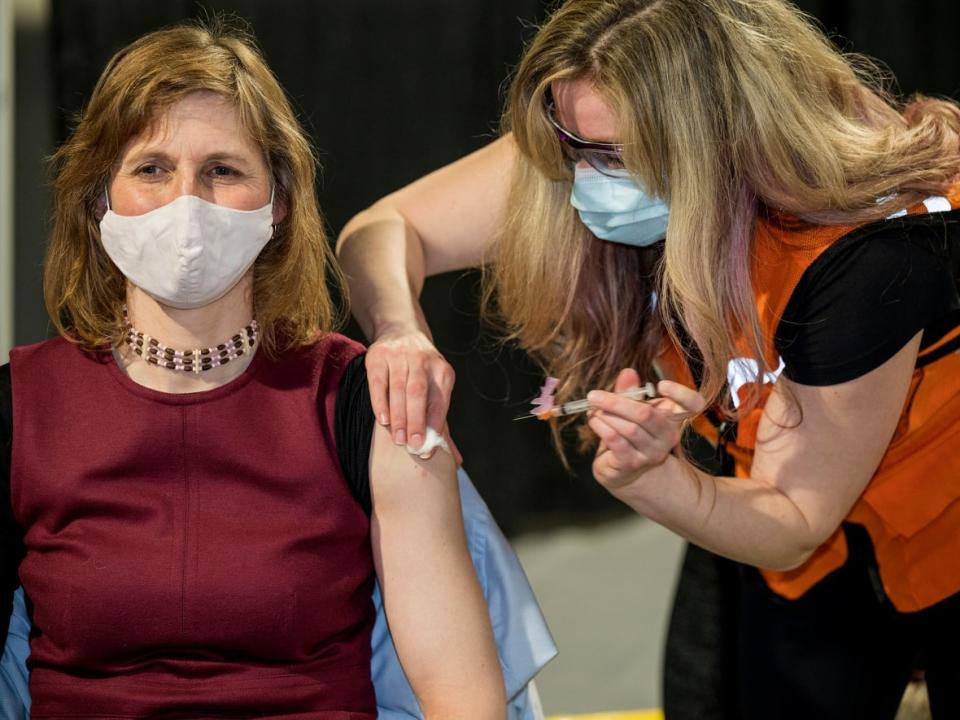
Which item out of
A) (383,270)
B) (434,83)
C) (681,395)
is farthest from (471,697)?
(434,83)

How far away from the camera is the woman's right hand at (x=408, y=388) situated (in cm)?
167

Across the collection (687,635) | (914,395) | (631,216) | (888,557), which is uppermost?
(631,216)

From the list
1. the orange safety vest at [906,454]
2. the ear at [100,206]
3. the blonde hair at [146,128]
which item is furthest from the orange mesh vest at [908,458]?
the ear at [100,206]

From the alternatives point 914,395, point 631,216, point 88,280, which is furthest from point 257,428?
point 914,395

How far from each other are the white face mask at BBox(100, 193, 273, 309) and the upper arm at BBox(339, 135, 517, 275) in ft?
1.45

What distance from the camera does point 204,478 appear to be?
66.4 inches

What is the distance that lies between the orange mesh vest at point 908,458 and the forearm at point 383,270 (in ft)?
1.62

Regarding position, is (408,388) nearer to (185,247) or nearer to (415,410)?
(415,410)

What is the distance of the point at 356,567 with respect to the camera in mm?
1705

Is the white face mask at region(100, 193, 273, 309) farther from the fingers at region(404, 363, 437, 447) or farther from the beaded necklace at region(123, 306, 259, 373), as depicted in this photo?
the fingers at region(404, 363, 437, 447)

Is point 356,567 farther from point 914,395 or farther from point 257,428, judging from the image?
point 914,395

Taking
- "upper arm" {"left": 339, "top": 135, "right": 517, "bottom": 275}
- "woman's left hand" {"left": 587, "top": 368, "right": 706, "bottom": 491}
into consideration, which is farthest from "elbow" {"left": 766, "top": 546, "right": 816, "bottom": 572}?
"upper arm" {"left": 339, "top": 135, "right": 517, "bottom": 275}

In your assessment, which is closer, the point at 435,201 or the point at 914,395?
the point at 914,395

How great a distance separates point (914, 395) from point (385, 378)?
755 millimetres
